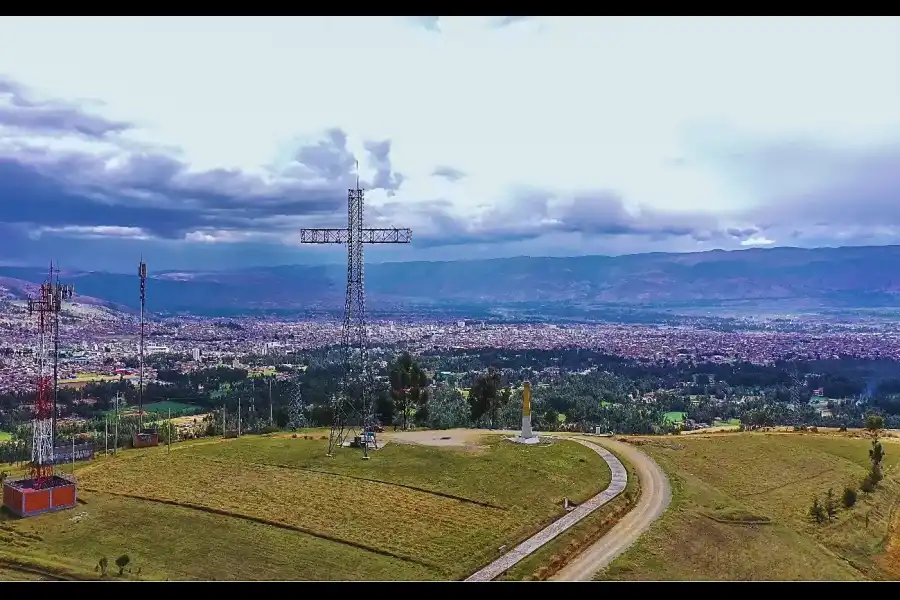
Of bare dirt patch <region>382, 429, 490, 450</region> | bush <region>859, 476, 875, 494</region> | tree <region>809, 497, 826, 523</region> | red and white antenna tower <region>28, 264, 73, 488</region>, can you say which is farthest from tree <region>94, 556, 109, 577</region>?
bush <region>859, 476, 875, 494</region>

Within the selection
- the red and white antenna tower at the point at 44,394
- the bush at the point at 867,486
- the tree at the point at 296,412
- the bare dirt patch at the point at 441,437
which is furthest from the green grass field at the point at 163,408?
the bush at the point at 867,486

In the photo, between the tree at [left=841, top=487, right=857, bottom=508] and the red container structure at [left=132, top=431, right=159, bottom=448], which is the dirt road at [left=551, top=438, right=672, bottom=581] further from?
the red container structure at [left=132, top=431, right=159, bottom=448]

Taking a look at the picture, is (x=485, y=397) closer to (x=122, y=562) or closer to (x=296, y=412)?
(x=296, y=412)

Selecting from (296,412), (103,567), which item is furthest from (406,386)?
(103,567)
